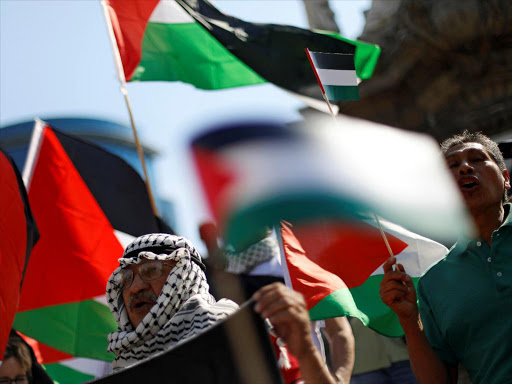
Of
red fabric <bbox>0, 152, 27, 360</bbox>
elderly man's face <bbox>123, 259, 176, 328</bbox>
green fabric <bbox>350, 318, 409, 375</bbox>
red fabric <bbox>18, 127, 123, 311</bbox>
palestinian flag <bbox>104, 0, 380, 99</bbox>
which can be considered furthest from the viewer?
palestinian flag <bbox>104, 0, 380, 99</bbox>

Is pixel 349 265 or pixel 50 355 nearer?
pixel 349 265

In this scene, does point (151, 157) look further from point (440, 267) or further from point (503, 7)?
point (440, 267)

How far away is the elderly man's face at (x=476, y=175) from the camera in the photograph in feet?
9.34

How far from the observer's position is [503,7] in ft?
29.0

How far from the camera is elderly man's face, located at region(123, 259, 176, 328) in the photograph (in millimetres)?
2635

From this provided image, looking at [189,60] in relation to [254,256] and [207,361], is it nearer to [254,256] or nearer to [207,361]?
[254,256]

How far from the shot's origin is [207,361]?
6.28 feet

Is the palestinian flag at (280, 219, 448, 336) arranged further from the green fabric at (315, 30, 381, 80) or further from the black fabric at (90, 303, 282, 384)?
the black fabric at (90, 303, 282, 384)

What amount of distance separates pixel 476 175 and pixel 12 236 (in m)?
3.34

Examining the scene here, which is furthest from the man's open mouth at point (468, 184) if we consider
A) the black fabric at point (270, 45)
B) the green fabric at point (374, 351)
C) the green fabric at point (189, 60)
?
the green fabric at point (189, 60)

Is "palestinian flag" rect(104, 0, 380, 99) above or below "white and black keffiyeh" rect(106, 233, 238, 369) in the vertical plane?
above

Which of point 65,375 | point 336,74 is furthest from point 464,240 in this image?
point 65,375

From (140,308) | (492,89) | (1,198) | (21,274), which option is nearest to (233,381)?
(140,308)

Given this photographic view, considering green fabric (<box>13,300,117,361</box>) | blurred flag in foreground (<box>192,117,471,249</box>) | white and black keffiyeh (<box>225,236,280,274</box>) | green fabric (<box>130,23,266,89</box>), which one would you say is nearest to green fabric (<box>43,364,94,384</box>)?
green fabric (<box>13,300,117,361</box>)
